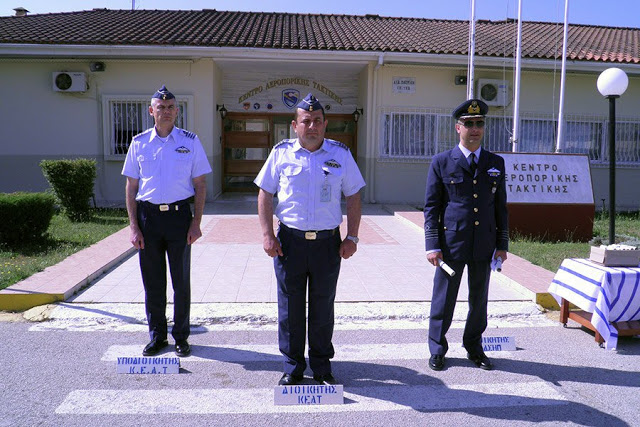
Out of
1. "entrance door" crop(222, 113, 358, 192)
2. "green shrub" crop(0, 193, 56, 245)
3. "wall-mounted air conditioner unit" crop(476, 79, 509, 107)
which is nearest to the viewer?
"green shrub" crop(0, 193, 56, 245)

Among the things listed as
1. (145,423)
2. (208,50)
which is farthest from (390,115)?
(145,423)

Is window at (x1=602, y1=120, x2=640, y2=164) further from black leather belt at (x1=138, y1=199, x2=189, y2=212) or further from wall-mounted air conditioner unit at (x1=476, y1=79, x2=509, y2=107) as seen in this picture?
black leather belt at (x1=138, y1=199, x2=189, y2=212)

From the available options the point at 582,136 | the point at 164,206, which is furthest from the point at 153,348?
the point at 582,136

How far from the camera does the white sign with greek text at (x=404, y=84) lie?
577 inches

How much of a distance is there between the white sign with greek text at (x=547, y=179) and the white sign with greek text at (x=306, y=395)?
23.4 ft

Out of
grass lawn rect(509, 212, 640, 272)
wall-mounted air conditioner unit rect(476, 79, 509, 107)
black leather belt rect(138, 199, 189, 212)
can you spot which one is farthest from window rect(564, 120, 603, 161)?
black leather belt rect(138, 199, 189, 212)

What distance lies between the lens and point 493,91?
14719 mm

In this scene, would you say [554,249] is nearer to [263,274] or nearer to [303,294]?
[263,274]

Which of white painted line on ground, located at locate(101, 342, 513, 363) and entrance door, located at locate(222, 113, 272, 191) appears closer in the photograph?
white painted line on ground, located at locate(101, 342, 513, 363)

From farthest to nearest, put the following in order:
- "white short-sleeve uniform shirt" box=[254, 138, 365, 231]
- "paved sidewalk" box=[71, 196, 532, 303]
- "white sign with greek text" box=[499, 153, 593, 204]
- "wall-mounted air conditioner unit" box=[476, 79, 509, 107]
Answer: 1. "wall-mounted air conditioner unit" box=[476, 79, 509, 107]
2. "white sign with greek text" box=[499, 153, 593, 204]
3. "paved sidewalk" box=[71, 196, 532, 303]
4. "white short-sleeve uniform shirt" box=[254, 138, 365, 231]

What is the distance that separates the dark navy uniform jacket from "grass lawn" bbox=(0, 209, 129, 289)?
494 centimetres

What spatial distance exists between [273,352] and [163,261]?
121cm

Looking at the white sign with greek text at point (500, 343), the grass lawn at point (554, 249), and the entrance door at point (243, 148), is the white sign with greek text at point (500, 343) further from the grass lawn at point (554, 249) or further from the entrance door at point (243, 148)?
the entrance door at point (243, 148)

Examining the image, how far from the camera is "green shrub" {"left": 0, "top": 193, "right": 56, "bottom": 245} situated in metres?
8.73
